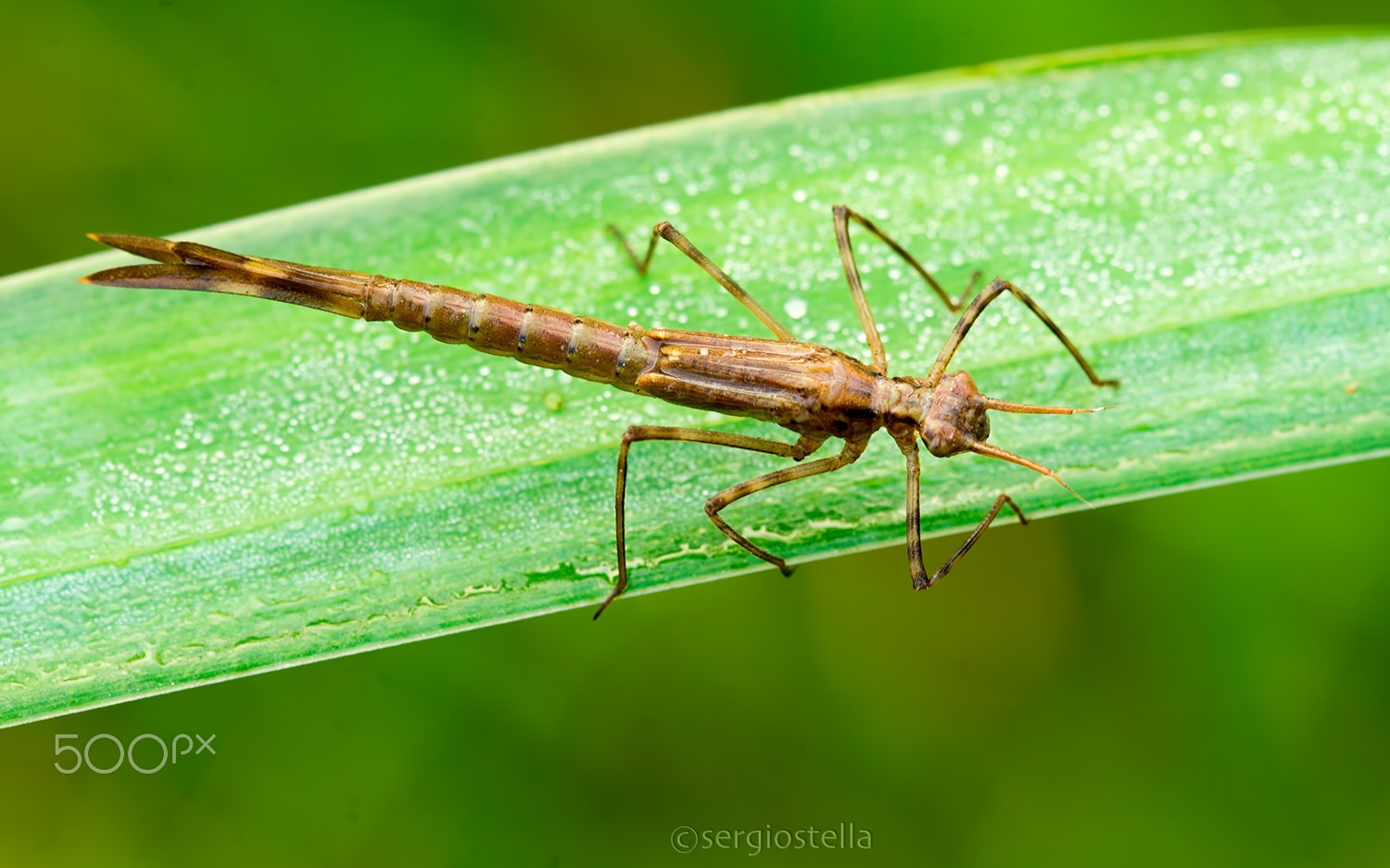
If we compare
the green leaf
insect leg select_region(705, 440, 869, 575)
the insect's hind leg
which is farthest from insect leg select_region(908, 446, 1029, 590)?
the insect's hind leg

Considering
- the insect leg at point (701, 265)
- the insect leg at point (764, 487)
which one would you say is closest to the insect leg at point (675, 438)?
the insect leg at point (764, 487)

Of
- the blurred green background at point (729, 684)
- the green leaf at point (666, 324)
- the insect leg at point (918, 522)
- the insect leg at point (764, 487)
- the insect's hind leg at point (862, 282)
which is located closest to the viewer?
the green leaf at point (666, 324)

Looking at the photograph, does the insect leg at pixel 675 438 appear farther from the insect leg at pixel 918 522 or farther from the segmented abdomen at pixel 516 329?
the insect leg at pixel 918 522

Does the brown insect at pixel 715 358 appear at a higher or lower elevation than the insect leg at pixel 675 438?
higher

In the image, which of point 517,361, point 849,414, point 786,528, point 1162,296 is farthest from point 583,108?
point 1162,296

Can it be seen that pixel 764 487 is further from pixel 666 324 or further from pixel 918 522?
pixel 666 324

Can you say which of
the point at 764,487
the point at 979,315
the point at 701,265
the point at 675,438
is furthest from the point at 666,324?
the point at 979,315

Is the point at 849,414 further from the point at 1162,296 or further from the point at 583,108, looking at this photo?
the point at 583,108
